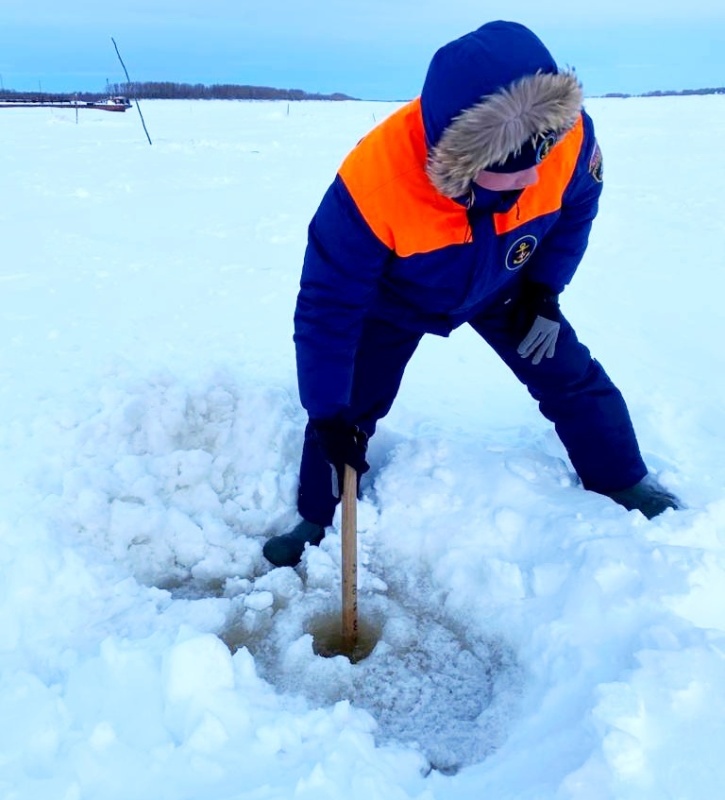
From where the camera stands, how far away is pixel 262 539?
8.48 ft

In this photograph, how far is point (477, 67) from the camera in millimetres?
1491

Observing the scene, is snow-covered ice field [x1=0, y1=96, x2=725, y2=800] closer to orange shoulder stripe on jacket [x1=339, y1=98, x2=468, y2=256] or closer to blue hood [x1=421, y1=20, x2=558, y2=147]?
orange shoulder stripe on jacket [x1=339, y1=98, x2=468, y2=256]

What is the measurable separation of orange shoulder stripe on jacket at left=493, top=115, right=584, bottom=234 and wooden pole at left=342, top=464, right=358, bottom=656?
0.81 meters

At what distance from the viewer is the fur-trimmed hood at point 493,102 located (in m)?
1.49

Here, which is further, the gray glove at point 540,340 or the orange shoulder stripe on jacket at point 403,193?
the gray glove at point 540,340

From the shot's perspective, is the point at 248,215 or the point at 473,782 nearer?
the point at 473,782

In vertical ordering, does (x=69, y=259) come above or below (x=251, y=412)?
below

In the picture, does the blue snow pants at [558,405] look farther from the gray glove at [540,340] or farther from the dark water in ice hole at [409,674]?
the dark water in ice hole at [409,674]

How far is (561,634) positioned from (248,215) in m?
6.32

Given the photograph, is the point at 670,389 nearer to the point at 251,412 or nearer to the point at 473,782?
the point at 251,412

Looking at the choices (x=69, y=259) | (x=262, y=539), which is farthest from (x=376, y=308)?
(x=69, y=259)

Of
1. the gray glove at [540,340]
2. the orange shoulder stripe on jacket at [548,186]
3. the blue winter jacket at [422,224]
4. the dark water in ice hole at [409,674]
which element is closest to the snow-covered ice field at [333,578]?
the dark water in ice hole at [409,674]

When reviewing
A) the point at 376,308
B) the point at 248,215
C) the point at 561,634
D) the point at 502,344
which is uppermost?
the point at 376,308

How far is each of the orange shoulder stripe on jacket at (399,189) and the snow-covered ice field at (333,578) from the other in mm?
994
